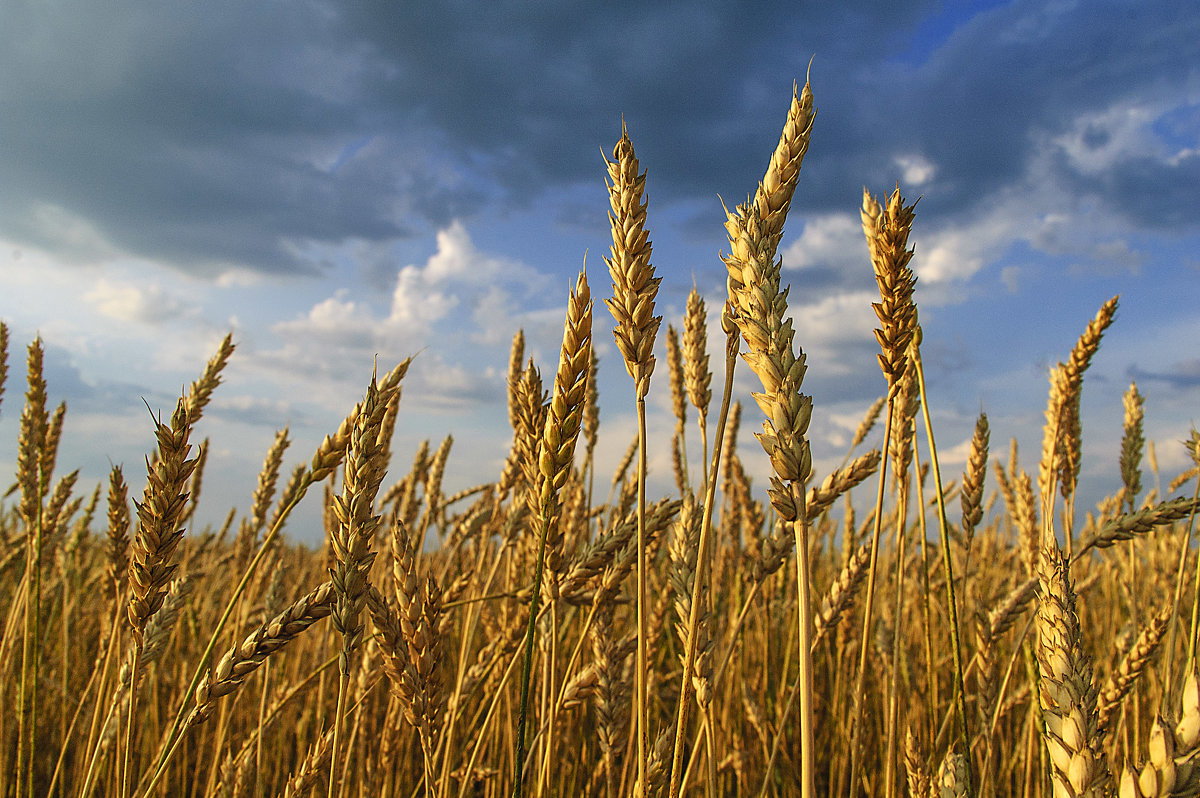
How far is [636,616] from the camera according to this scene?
208 cm

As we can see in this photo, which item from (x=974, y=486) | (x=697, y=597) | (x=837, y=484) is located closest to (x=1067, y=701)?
(x=697, y=597)

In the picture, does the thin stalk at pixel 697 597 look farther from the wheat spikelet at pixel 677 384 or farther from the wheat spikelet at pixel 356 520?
the wheat spikelet at pixel 677 384

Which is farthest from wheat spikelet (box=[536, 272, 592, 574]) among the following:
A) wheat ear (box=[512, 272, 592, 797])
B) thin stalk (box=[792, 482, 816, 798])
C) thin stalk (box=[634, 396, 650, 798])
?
thin stalk (box=[792, 482, 816, 798])

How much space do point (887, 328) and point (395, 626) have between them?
1.03m

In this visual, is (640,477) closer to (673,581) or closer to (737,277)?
(737,277)

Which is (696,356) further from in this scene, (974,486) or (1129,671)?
(1129,671)

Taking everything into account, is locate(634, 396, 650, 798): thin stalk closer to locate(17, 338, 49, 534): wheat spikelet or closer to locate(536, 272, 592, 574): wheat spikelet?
locate(536, 272, 592, 574): wheat spikelet

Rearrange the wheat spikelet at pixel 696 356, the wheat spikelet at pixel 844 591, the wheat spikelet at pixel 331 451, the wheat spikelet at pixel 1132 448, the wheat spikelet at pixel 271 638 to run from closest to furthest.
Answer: the wheat spikelet at pixel 271 638
the wheat spikelet at pixel 331 451
the wheat spikelet at pixel 696 356
the wheat spikelet at pixel 844 591
the wheat spikelet at pixel 1132 448

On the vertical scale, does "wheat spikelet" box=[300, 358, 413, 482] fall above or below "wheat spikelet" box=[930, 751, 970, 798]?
above

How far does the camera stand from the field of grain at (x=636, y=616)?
982mm

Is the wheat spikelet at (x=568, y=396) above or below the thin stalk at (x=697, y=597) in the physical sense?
above

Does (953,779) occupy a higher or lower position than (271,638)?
lower

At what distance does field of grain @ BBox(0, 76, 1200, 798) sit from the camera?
0.98 meters

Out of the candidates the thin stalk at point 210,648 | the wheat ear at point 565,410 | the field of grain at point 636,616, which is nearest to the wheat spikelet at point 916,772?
the field of grain at point 636,616
